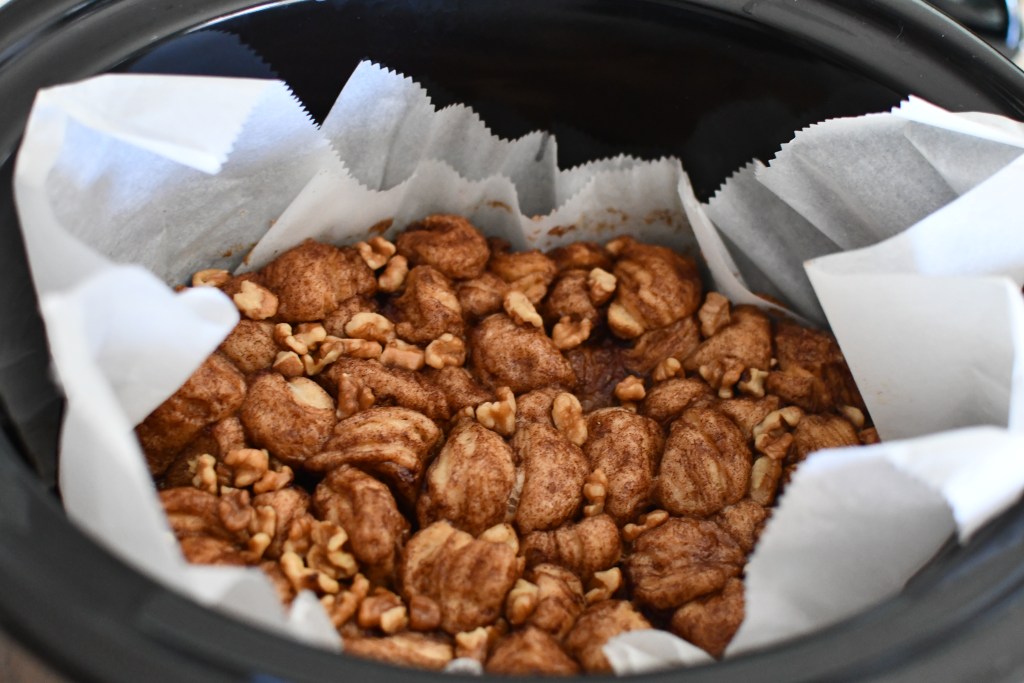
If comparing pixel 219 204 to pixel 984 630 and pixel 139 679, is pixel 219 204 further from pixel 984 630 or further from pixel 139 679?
pixel 984 630

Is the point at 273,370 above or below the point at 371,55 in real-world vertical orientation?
below

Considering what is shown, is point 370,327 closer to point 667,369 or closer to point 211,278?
point 211,278

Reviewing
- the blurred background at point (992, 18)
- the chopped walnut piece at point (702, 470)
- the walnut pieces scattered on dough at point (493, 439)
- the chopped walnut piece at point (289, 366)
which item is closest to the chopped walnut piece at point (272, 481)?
the walnut pieces scattered on dough at point (493, 439)

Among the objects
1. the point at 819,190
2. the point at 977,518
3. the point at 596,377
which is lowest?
the point at 596,377

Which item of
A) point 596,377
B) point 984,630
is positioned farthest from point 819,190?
point 984,630

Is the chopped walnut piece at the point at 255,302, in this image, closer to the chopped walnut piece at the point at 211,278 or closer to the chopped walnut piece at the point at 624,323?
the chopped walnut piece at the point at 211,278

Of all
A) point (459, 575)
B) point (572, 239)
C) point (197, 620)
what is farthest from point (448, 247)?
point (197, 620)
